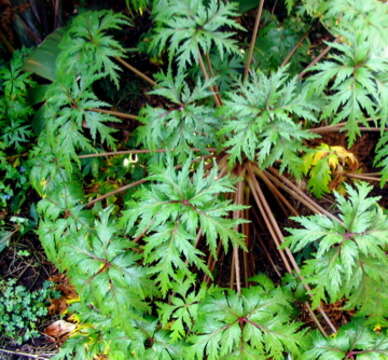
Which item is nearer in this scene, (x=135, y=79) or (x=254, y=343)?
(x=254, y=343)

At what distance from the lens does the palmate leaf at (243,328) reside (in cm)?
171

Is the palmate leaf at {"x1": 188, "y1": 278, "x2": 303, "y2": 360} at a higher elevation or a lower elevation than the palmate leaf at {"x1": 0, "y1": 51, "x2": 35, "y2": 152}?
lower

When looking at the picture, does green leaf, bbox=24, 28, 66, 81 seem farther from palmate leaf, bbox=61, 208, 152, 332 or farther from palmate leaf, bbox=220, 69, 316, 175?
palmate leaf, bbox=220, 69, 316, 175

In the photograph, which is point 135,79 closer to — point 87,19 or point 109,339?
point 87,19

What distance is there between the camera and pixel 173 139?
2168 mm

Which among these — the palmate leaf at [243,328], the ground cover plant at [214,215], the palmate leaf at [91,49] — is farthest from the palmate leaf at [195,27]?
the palmate leaf at [243,328]

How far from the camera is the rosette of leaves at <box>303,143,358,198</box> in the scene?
2.48m

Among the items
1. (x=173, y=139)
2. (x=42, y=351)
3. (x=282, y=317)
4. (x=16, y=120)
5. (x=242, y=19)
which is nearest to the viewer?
(x=282, y=317)

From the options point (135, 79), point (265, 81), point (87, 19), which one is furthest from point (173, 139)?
point (135, 79)

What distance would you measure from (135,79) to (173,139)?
53.7 inches

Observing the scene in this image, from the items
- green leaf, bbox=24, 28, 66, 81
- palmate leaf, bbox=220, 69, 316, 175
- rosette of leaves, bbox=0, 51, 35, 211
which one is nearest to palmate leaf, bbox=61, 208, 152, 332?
palmate leaf, bbox=220, 69, 316, 175

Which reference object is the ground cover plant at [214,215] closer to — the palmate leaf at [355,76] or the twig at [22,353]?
the palmate leaf at [355,76]

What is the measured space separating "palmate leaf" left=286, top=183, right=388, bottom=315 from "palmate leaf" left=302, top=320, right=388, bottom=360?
0.47ft

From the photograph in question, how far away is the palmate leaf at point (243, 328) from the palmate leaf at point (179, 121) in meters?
0.77
